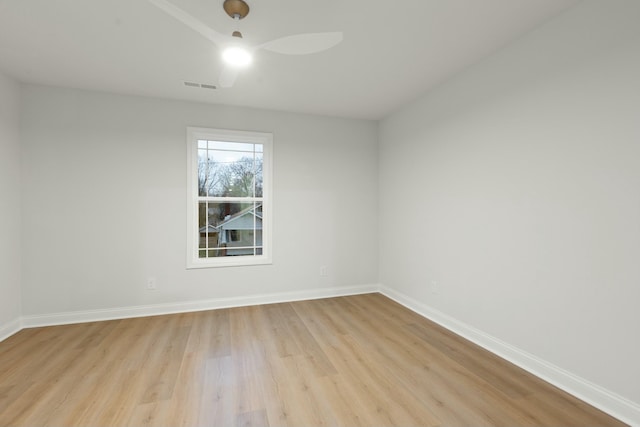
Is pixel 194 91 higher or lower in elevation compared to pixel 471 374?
higher

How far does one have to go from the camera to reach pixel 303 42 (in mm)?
1769

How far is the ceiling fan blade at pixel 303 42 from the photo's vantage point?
1.69 metres

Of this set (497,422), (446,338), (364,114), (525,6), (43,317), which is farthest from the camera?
(364,114)

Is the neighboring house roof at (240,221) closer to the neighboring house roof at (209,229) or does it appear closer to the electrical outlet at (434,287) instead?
the neighboring house roof at (209,229)

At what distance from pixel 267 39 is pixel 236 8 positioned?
1.40ft

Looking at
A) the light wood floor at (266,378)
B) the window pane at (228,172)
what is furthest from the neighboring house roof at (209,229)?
the light wood floor at (266,378)

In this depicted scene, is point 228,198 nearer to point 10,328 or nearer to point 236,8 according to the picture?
point 236,8

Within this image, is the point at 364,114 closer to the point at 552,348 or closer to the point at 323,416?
the point at 552,348

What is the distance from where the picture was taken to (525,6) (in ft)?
5.99

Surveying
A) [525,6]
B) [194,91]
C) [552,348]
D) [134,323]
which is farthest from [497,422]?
[194,91]

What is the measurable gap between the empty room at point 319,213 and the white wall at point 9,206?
0.02 metres

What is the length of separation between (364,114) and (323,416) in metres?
3.47

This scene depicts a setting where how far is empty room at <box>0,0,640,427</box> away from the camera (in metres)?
1.72

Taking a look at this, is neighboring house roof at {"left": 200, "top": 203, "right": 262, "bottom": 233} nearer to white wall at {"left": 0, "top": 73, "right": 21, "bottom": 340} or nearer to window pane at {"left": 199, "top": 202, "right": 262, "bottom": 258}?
window pane at {"left": 199, "top": 202, "right": 262, "bottom": 258}
